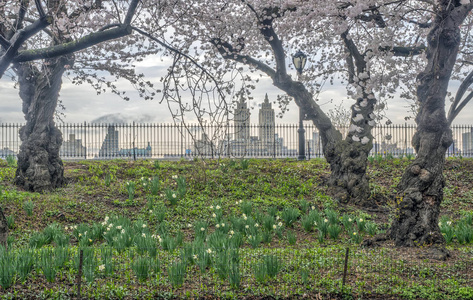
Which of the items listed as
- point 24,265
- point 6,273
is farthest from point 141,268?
point 6,273

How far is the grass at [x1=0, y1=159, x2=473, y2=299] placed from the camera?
5.09 meters

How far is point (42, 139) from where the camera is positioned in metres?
11.8

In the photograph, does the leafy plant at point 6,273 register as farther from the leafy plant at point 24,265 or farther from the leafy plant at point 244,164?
the leafy plant at point 244,164

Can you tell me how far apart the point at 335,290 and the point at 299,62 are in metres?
9.28

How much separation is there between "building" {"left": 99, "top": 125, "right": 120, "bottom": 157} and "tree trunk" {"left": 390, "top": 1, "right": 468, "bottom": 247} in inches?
697

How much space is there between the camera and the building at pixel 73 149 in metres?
24.6

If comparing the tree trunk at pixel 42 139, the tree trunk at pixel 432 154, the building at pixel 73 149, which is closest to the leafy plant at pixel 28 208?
the tree trunk at pixel 42 139

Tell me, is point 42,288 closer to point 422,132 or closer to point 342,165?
point 422,132

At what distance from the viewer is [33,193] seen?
37.4 feet

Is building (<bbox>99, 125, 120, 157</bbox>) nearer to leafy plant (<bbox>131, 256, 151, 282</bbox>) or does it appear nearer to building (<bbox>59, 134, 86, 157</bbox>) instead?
building (<bbox>59, 134, 86, 157</bbox>)

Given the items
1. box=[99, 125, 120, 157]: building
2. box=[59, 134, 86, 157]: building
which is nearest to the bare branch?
box=[99, 125, 120, 157]: building

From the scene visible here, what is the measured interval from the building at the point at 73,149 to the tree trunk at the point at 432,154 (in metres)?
20.5

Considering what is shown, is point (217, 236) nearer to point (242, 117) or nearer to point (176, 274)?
point (176, 274)

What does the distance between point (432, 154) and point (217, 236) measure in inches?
155
